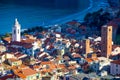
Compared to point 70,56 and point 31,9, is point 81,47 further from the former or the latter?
point 31,9

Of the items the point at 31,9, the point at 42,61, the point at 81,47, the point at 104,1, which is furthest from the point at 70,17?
the point at 42,61

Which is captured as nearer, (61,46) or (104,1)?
(61,46)

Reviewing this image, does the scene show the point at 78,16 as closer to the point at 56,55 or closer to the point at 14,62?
the point at 56,55

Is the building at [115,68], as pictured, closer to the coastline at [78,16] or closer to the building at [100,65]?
the building at [100,65]

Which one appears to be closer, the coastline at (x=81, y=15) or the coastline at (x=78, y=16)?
the coastline at (x=78, y=16)

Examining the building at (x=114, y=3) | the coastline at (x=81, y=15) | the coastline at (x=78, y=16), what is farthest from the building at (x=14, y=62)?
the building at (x=114, y=3)

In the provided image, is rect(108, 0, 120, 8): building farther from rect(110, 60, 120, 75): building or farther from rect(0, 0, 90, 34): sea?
rect(110, 60, 120, 75): building

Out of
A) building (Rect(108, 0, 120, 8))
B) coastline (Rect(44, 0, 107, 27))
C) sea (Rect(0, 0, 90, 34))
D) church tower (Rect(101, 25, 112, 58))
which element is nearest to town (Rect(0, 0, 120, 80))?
church tower (Rect(101, 25, 112, 58))
